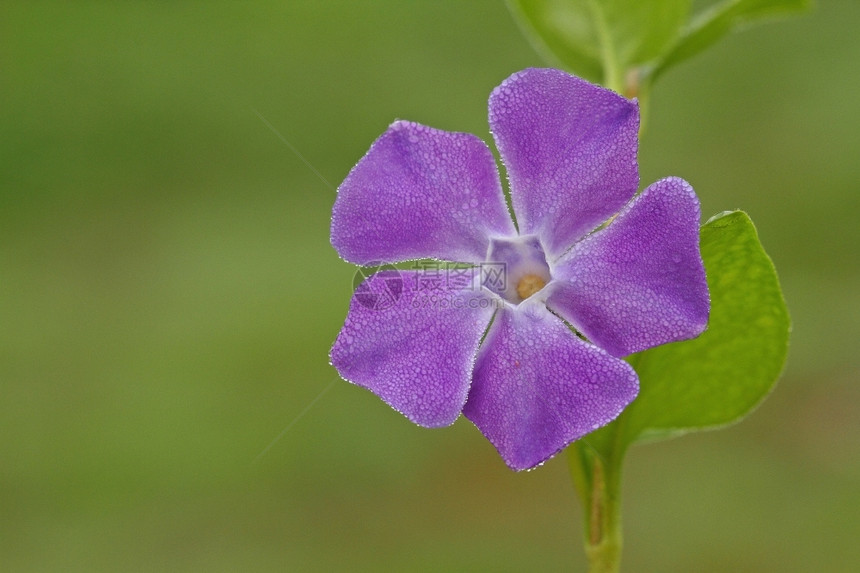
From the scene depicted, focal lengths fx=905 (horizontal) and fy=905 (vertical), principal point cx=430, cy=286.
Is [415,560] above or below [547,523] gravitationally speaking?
above

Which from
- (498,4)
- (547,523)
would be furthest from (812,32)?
(547,523)

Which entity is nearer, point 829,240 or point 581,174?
point 581,174

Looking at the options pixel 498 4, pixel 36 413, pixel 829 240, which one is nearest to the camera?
pixel 36 413

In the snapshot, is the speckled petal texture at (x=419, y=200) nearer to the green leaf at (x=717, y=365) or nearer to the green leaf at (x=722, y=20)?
the green leaf at (x=717, y=365)

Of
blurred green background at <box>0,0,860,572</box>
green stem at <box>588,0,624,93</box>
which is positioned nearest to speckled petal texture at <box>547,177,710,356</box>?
green stem at <box>588,0,624,93</box>

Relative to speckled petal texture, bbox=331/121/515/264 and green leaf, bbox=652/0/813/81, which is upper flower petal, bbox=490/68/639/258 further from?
green leaf, bbox=652/0/813/81

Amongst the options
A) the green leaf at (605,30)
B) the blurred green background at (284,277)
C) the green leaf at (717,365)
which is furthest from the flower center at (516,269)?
the blurred green background at (284,277)

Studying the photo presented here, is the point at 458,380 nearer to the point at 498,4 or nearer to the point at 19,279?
the point at 19,279
